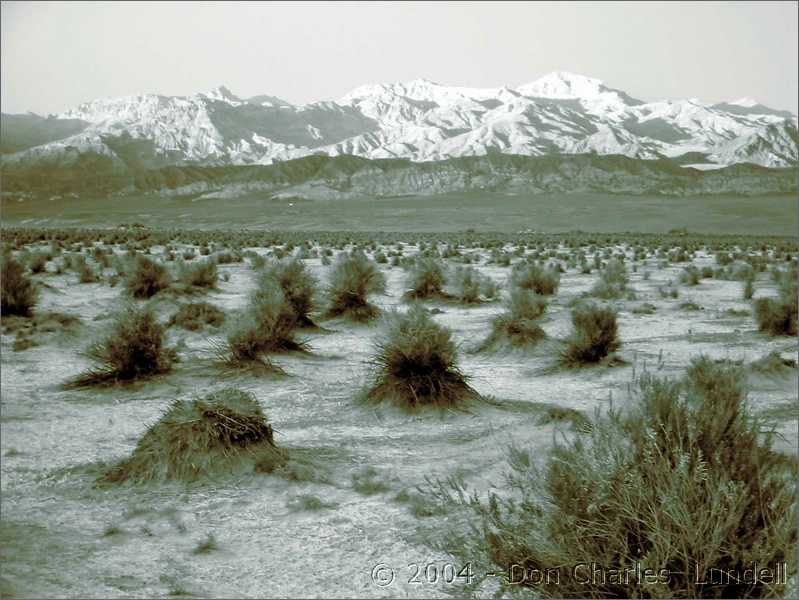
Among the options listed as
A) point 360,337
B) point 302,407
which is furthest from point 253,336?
point 360,337

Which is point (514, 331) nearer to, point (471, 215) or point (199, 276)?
point (199, 276)

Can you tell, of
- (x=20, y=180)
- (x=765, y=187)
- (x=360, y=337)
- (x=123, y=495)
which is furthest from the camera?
(x=20, y=180)

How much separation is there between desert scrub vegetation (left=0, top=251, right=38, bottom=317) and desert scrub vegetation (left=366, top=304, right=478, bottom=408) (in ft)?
33.6

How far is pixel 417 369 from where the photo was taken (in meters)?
10.0

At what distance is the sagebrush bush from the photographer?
2073 centimetres

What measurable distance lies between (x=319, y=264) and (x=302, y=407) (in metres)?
26.1

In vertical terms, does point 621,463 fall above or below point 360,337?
above

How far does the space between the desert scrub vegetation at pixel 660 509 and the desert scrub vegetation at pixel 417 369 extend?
15.3ft

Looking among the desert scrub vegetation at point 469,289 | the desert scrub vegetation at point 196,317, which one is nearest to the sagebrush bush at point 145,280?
the desert scrub vegetation at point 196,317

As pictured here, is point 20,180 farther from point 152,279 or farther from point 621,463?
point 621,463

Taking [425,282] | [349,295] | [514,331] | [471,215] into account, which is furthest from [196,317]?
[471,215]

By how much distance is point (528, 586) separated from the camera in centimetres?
467

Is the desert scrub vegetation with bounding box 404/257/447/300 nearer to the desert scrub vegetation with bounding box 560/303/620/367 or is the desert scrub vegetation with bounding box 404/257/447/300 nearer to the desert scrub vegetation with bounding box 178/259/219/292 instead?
the desert scrub vegetation with bounding box 178/259/219/292

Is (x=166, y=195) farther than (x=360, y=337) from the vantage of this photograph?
Yes
